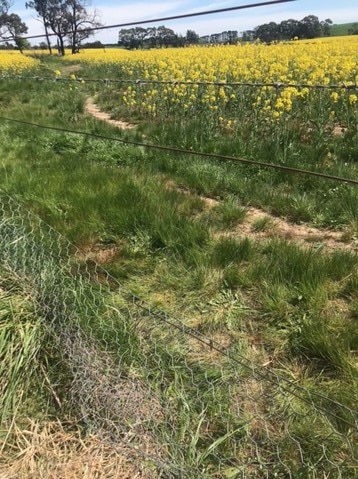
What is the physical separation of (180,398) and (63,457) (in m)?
0.63

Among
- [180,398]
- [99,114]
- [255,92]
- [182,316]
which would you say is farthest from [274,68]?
[180,398]

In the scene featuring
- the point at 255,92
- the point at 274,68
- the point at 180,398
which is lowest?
the point at 180,398

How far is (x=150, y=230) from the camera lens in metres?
4.52

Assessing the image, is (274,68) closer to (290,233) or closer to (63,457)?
(290,233)

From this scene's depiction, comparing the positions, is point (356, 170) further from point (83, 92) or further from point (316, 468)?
point (83, 92)

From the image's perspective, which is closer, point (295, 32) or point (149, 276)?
point (149, 276)

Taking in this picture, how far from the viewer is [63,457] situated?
2.31 meters

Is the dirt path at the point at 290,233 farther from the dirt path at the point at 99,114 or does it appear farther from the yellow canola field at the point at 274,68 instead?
the dirt path at the point at 99,114

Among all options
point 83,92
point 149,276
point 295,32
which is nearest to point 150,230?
Answer: point 149,276

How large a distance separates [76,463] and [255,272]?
1972mm

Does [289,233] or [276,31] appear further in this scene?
[276,31]

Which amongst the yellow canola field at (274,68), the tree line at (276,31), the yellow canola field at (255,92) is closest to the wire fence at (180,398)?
the yellow canola field at (255,92)

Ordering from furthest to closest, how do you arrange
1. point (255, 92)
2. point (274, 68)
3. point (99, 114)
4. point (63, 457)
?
point (99, 114) < point (274, 68) < point (255, 92) < point (63, 457)

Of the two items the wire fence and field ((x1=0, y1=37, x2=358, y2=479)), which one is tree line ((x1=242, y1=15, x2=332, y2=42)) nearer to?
field ((x1=0, y1=37, x2=358, y2=479))
